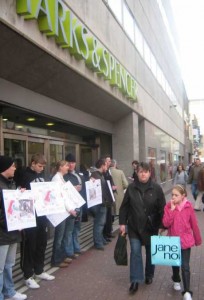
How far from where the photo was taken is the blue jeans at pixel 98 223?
7.82 m

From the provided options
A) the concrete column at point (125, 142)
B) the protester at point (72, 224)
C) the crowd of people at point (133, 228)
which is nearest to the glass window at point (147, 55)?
the concrete column at point (125, 142)

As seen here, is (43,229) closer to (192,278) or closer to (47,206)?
(47,206)

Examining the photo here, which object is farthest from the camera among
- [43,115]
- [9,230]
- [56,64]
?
[43,115]

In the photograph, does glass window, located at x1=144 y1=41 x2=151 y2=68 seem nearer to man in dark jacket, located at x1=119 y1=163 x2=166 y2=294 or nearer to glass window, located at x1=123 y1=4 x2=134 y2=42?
glass window, located at x1=123 y1=4 x2=134 y2=42

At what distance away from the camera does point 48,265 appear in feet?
21.6

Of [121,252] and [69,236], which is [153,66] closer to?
[69,236]

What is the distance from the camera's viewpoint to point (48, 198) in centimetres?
575

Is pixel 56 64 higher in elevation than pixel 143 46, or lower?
lower

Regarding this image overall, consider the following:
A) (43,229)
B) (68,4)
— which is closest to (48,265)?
(43,229)

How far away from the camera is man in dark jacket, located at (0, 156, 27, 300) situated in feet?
15.2

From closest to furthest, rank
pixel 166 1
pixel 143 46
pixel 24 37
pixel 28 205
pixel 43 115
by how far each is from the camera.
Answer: pixel 28 205 → pixel 24 37 → pixel 43 115 → pixel 143 46 → pixel 166 1

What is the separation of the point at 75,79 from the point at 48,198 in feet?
13.8

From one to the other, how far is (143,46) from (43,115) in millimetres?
9871

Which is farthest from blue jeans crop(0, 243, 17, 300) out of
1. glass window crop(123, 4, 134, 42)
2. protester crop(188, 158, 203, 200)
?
glass window crop(123, 4, 134, 42)
